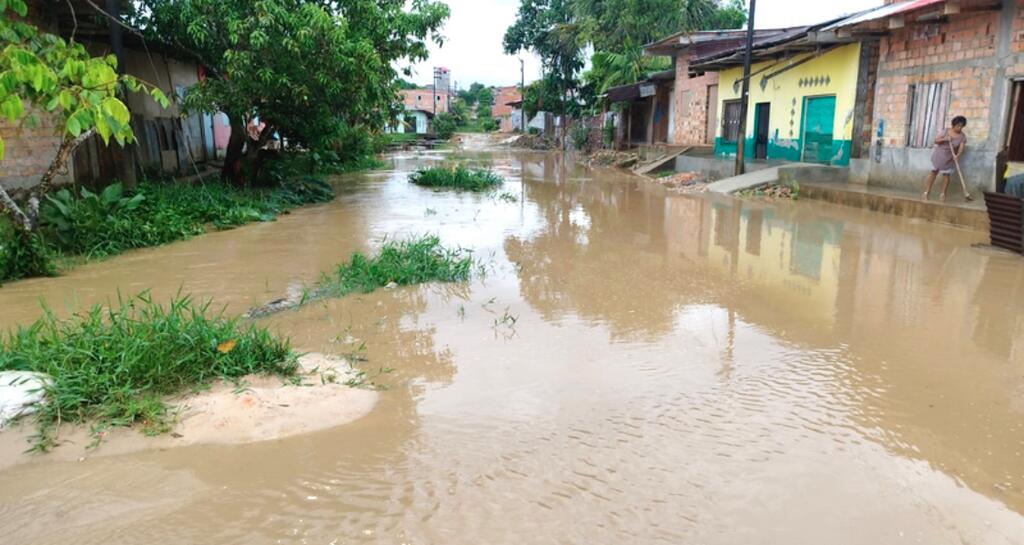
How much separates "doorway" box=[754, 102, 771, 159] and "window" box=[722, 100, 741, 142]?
1.13 metres

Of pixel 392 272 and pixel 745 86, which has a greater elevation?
pixel 745 86

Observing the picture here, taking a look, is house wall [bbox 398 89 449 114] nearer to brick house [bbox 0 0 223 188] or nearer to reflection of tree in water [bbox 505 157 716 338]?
brick house [bbox 0 0 223 188]

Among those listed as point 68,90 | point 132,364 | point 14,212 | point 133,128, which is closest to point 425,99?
point 133,128

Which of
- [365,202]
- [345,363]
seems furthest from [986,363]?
[365,202]

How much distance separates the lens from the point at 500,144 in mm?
49562

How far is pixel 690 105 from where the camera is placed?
954 inches

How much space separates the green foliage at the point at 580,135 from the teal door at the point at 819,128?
2041 centimetres

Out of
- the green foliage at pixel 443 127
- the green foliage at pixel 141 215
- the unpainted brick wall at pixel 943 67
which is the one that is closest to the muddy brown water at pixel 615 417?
the green foliage at pixel 141 215

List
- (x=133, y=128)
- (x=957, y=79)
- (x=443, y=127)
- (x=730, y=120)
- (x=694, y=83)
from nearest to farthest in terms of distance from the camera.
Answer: (x=957, y=79), (x=133, y=128), (x=730, y=120), (x=694, y=83), (x=443, y=127)

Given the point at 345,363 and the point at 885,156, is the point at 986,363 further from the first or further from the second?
the point at 885,156

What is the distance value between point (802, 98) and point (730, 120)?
4201 millimetres

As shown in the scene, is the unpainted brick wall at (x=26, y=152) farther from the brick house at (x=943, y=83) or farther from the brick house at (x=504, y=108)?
the brick house at (x=504, y=108)

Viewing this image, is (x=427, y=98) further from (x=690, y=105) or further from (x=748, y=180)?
(x=748, y=180)

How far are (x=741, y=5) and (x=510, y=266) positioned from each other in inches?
1357
